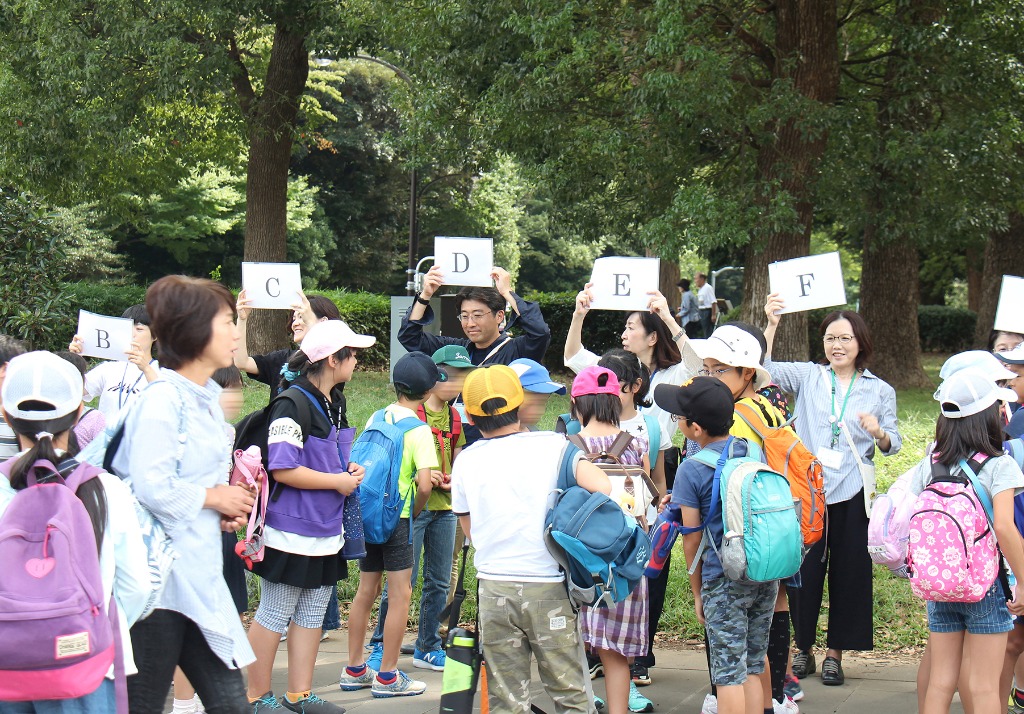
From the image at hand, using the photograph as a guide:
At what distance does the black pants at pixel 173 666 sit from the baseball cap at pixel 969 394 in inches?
114

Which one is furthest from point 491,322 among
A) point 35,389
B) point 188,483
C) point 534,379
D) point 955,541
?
point 35,389

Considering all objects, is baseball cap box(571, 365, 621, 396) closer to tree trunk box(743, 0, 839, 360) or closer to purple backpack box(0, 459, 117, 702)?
purple backpack box(0, 459, 117, 702)

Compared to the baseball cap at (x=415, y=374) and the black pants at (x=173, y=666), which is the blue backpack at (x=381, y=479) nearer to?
the baseball cap at (x=415, y=374)

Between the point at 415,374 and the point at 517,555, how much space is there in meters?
1.62

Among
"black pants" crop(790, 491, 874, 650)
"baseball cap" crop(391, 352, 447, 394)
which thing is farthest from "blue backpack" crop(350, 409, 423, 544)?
"black pants" crop(790, 491, 874, 650)

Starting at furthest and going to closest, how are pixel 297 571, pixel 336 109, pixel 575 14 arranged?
pixel 336 109, pixel 575 14, pixel 297 571

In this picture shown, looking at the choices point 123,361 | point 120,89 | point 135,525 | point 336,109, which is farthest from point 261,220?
point 336,109

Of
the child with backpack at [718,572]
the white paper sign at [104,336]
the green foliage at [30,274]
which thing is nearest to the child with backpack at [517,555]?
→ the child with backpack at [718,572]

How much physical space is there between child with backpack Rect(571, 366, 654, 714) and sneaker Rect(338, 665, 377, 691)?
4.74ft

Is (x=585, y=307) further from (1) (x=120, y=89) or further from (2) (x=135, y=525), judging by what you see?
(1) (x=120, y=89)

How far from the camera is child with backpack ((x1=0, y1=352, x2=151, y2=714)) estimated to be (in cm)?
294

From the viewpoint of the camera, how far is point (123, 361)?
647 centimetres

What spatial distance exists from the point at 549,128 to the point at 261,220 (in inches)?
280

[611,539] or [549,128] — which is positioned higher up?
[549,128]
